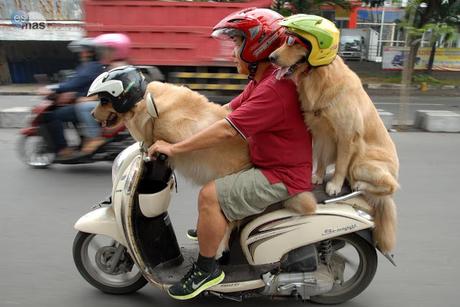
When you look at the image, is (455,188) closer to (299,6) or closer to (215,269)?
(215,269)

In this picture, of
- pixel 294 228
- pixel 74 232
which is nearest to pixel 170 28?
pixel 74 232

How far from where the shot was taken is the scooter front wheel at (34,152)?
606 centimetres

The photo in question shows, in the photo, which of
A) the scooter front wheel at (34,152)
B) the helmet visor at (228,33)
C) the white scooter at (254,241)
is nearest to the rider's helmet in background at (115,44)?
the scooter front wheel at (34,152)

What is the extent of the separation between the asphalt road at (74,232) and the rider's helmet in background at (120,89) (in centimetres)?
64

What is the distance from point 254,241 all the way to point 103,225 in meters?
0.92

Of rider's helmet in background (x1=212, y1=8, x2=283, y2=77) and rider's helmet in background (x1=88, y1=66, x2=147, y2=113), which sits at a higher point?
rider's helmet in background (x1=212, y1=8, x2=283, y2=77)

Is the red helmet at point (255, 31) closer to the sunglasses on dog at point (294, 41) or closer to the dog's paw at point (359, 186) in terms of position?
the sunglasses on dog at point (294, 41)

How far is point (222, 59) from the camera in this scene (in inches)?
392

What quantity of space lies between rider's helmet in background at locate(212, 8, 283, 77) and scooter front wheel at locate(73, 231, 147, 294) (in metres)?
1.48

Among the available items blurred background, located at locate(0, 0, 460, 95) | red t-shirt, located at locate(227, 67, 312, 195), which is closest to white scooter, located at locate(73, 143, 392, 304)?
red t-shirt, located at locate(227, 67, 312, 195)

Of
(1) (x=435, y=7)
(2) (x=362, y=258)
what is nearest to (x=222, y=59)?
(2) (x=362, y=258)

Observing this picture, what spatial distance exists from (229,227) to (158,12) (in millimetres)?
8173

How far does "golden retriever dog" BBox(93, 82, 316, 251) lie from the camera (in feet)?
8.41

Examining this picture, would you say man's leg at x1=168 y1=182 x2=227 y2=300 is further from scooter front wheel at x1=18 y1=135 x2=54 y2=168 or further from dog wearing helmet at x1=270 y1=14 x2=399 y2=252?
scooter front wheel at x1=18 y1=135 x2=54 y2=168
